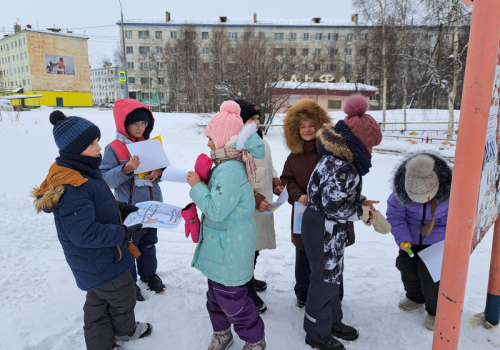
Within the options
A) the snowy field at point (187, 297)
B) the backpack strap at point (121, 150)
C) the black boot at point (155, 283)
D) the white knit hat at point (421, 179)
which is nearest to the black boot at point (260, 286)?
the snowy field at point (187, 297)

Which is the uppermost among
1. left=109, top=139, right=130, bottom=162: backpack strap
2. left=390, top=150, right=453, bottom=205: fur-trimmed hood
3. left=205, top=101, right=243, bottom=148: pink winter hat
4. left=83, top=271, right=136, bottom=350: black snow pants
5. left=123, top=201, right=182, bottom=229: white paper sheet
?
left=205, top=101, right=243, bottom=148: pink winter hat

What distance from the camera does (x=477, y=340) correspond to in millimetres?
2182

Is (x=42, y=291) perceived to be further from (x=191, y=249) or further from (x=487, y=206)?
(x=487, y=206)

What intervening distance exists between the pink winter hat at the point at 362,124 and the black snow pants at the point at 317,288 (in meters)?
0.58

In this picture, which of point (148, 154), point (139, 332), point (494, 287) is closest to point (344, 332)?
point (494, 287)

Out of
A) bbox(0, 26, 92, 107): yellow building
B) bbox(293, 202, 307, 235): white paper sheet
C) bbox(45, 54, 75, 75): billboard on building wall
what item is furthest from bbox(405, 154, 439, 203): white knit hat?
bbox(45, 54, 75, 75): billboard on building wall

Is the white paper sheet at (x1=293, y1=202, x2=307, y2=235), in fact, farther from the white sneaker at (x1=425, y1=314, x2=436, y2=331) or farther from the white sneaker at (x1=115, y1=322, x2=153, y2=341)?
the white sneaker at (x1=115, y1=322, x2=153, y2=341)

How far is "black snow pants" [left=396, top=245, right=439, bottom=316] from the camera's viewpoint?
2330 millimetres

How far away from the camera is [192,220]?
1952 mm

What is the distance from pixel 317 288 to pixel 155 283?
1.61 metres

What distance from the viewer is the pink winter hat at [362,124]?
1.89 m

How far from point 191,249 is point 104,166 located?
1.62 metres

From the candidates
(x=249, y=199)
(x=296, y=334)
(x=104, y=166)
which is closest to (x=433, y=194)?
(x=249, y=199)

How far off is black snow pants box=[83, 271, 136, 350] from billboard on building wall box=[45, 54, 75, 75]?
43994 millimetres
